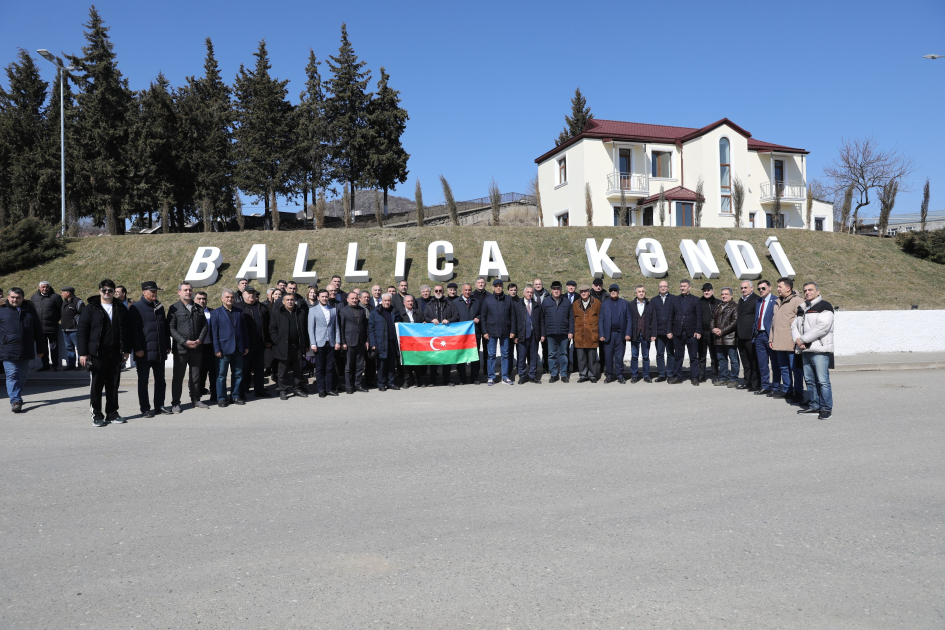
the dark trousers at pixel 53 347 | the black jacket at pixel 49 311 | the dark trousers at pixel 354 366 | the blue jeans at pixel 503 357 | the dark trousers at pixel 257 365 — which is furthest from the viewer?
the dark trousers at pixel 53 347

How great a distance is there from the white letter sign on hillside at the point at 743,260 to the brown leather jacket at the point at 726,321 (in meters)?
17.5

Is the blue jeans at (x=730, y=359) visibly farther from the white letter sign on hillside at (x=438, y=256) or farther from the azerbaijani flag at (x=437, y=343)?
the white letter sign on hillside at (x=438, y=256)

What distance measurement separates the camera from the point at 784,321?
999 centimetres

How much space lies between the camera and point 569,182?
43.0m

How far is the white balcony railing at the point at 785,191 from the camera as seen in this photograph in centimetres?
4331

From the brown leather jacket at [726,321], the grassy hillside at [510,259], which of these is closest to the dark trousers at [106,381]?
the brown leather jacket at [726,321]

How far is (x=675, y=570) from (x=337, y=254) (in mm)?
26322

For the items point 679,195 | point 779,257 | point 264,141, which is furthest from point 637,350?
point 264,141

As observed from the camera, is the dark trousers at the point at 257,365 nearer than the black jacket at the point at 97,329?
No

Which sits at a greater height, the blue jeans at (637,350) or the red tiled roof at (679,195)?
the red tiled roof at (679,195)

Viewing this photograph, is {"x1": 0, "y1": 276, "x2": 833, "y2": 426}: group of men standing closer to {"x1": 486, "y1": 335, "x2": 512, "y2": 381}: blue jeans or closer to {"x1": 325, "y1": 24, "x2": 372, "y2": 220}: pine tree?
{"x1": 486, "y1": 335, "x2": 512, "y2": 381}: blue jeans

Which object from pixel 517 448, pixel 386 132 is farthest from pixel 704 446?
pixel 386 132

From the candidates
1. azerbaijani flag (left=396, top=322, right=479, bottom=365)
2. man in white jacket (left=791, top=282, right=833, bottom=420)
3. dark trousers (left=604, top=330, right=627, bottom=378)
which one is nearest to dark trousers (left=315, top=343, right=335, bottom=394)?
azerbaijani flag (left=396, top=322, right=479, bottom=365)

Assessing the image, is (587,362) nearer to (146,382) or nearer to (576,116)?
(146,382)
